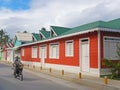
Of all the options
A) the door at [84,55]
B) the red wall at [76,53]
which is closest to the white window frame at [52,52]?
the red wall at [76,53]

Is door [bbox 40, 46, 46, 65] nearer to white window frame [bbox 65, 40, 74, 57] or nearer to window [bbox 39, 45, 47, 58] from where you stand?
window [bbox 39, 45, 47, 58]

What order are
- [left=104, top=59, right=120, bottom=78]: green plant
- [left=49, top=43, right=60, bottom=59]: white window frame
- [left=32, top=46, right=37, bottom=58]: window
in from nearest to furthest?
[left=104, top=59, right=120, bottom=78]: green plant, [left=49, top=43, right=60, bottom=59]: white window frame, [left=32, top=46, right=37, bottom=58]: window

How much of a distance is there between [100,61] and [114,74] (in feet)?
5.45

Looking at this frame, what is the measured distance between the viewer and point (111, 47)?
19750 mm

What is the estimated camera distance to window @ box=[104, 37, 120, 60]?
19359mm

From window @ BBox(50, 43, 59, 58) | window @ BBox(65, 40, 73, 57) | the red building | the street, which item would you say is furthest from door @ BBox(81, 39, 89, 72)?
window @ BBox(50, 43, 59, 58)

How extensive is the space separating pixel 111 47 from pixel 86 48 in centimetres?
217

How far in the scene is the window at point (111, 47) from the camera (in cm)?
1936

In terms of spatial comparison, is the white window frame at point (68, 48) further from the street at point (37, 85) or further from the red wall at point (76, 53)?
the street at point (37, 85)

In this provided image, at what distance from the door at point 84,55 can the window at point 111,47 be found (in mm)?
1829

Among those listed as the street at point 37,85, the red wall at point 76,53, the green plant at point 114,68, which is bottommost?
the street at point 37,85

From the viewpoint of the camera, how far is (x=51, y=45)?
28016 millimetres

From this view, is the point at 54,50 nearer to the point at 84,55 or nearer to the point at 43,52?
the point at 43,52

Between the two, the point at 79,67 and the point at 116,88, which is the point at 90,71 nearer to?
the point at 79,67
